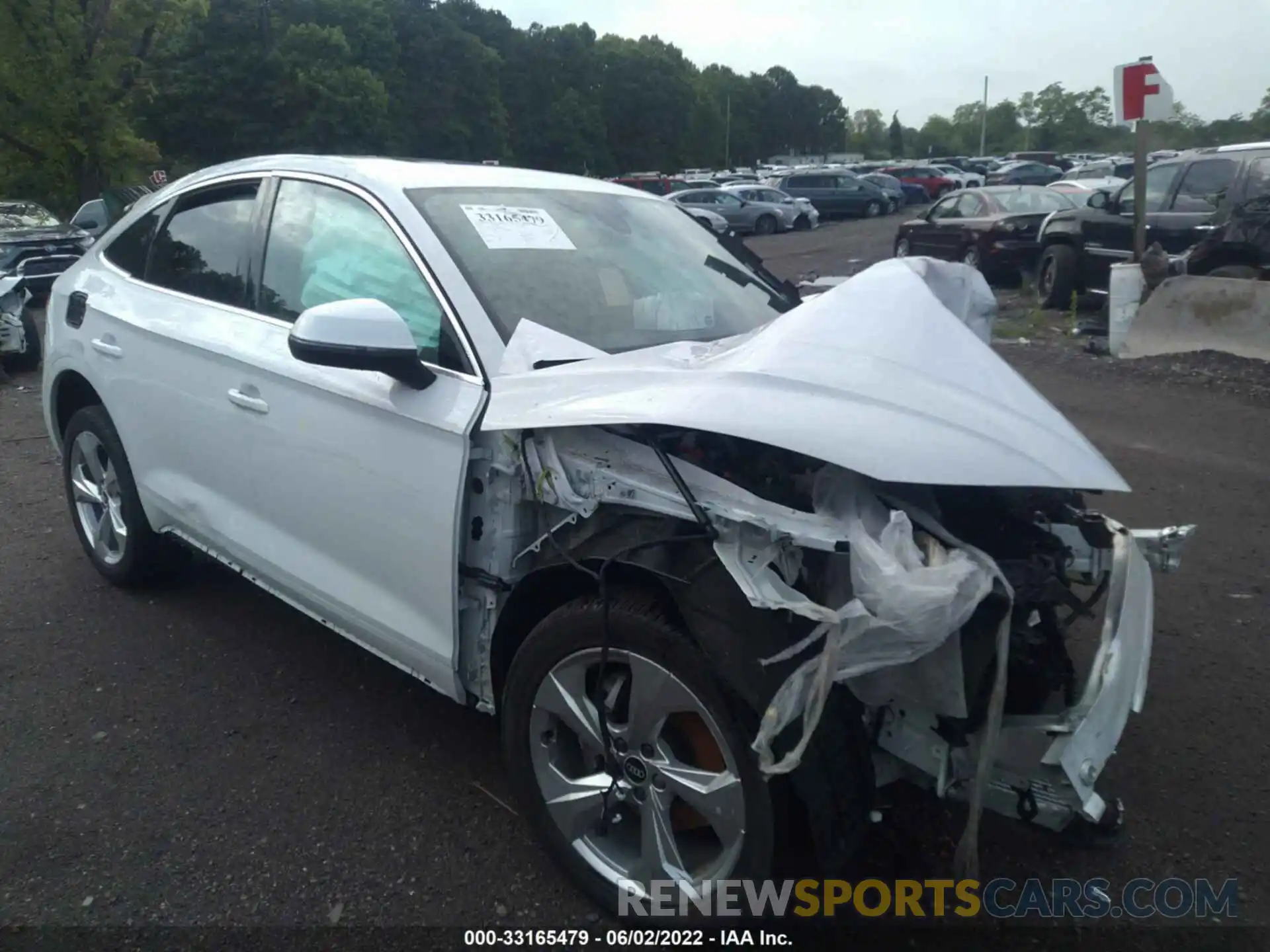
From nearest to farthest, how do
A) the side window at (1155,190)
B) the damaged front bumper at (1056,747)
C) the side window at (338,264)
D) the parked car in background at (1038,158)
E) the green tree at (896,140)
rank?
the damaged front bumper at (1056,747)
the side window at (338,264)
the side window at (1155,190)
the parked car in background at (1038,158)
the green tree at (896,140)

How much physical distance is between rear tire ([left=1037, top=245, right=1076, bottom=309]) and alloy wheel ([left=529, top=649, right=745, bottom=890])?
40.0ft

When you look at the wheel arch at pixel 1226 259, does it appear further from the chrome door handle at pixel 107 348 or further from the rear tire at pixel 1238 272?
the chrome door handle at pixel 107 348

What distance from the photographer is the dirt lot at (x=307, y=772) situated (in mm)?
2906

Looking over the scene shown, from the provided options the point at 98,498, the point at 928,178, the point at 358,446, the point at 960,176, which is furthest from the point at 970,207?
the point at 960,176

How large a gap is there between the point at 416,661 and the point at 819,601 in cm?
130

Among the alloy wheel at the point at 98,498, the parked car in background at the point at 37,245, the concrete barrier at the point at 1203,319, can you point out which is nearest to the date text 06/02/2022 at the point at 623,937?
the alloy wheel at the point at 98,498

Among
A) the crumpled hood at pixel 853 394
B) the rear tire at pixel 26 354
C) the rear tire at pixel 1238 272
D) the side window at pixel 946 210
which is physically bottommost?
the rear tire at pixel 26 354

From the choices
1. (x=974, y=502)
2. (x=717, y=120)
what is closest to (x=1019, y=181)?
(x=974, y=502)

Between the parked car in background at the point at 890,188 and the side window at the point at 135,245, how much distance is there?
3578 cm

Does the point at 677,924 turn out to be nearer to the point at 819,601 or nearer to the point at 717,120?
the point at 819,601

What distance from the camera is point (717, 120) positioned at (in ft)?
292

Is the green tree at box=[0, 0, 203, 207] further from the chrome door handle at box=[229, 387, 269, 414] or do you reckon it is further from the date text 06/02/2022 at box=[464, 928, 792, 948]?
the date text 06/02/2022 at box=[464, 928, 792, 948]

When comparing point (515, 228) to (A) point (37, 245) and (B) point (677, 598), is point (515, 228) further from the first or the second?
(A) point (37, 245)

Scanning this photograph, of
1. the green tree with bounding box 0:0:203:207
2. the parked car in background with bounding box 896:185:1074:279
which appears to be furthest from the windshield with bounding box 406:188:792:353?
the green tree with bounding box 0:0:203:207
